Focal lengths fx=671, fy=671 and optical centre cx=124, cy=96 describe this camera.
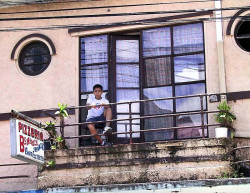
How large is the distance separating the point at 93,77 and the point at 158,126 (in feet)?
6.31

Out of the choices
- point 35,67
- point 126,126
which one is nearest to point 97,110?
point 126,126

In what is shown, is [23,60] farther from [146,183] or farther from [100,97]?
[146,183]

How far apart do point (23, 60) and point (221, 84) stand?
15.4ft

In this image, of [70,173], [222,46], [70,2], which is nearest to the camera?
[70,173]

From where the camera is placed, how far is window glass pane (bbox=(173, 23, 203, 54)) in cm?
1438

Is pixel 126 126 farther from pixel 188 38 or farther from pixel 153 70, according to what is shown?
pixel 188 38

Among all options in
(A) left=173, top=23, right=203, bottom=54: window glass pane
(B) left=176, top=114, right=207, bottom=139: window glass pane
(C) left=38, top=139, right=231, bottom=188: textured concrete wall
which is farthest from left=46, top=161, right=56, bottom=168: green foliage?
(A) left=173, top=23, right=203, bottom=54: window glass pane

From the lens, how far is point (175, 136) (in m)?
14.0

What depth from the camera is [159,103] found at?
1435 cm

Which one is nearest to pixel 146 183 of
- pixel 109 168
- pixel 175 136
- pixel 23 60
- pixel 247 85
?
pixel 109 168

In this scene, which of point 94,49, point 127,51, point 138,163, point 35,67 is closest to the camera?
point 138,163

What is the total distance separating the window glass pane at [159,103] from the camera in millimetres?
14289

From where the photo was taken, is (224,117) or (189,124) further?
(189,124)

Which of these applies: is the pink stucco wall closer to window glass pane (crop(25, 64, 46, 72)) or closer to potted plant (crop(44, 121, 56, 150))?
window glass pane (crop(25, 64, 46, 72))
